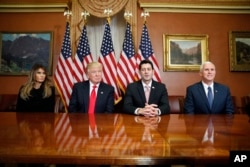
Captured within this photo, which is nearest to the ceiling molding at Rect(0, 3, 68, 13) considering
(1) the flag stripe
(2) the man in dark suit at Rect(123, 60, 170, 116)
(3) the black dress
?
→ (1) the flag stripe

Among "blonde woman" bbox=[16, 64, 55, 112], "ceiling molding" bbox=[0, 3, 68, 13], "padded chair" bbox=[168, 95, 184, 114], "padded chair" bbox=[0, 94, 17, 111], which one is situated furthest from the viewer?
"ceiling molding" bbox=[0, 3, 68, 13]

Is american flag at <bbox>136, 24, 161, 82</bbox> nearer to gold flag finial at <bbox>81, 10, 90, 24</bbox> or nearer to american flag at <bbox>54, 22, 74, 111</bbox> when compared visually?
gold flag finial at <bbox>81, 10, 90, 24</bbox>

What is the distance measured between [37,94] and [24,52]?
2099 millimetres

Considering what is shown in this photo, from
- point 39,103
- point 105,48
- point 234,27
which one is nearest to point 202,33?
point 234,27

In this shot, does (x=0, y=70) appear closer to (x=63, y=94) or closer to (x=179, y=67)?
(x=63, y=94)

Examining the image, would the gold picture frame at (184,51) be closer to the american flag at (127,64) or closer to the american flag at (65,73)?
the american flag at (127,64)

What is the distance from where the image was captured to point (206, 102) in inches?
132

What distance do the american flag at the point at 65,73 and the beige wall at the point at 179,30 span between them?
60cm

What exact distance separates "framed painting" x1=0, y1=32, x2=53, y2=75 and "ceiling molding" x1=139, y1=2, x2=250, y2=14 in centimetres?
234

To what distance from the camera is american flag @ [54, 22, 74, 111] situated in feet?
15.3

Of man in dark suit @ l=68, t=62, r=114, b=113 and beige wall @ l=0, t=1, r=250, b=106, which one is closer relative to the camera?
man in dark suit @ l=68, t=62, r=114, b=113

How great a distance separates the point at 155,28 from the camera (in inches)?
214

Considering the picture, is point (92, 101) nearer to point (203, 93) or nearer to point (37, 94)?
point (37, 94)

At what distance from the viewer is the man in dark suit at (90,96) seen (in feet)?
11.8
